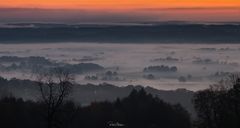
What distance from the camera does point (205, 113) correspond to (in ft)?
156

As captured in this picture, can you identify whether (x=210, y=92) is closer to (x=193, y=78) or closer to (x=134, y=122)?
(x=134, y=122)

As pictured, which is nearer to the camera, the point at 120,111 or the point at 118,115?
the point at 118,115

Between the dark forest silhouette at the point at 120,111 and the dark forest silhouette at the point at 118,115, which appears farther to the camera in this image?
the dark forest silhouette at the point at 118,115

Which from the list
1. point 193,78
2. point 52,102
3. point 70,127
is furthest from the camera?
point 193,78

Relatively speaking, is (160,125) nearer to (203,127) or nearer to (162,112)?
(162,112)

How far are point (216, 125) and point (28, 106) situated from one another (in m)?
25.0

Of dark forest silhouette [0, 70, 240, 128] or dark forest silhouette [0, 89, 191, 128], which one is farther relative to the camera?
dark forest silhouette [0, 89, 191, 128]

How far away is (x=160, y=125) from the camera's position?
216 feet

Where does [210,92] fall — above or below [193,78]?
above

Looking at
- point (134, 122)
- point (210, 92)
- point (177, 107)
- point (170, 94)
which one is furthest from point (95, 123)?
point (170, 94)

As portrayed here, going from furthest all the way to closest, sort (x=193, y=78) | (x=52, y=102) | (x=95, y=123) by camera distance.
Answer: (x=193, y=78) < (x=95, y=123) < (x=52, y=102)

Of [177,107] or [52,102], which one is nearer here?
[52,102]

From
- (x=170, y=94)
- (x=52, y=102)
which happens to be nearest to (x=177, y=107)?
(x=52, y=102)

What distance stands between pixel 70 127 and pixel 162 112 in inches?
374
